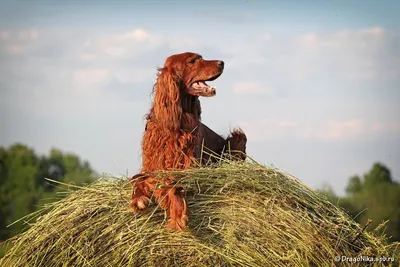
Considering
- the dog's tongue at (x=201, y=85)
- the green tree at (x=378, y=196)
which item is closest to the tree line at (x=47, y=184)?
the green tree at (x=378, y=196)

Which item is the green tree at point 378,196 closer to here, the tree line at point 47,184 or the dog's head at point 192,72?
the tree line at point 47,184

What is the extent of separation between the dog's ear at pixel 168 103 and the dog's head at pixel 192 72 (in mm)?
86

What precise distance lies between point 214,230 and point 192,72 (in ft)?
5.62

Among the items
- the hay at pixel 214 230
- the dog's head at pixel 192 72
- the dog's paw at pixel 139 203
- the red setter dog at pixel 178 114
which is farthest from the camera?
the dog's head at pixel 192 72

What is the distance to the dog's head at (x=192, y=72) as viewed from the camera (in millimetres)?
7273

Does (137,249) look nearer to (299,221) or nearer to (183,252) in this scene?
(183,252)

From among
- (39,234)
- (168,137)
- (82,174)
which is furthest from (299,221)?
(82,174)

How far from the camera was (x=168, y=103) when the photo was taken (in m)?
7.14

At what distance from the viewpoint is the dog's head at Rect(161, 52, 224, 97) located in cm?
727

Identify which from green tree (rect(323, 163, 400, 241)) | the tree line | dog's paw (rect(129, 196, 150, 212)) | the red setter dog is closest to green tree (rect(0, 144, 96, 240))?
the tree line

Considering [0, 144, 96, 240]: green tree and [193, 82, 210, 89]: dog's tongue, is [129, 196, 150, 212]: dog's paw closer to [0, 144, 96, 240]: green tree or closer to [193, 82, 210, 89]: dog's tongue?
[193, 82, 210, 89]: dog's tongue

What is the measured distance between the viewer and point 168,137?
709 cm

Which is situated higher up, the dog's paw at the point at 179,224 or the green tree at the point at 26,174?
the dog's paw at the point at 179,224

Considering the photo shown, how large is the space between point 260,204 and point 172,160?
1010 millimetres
